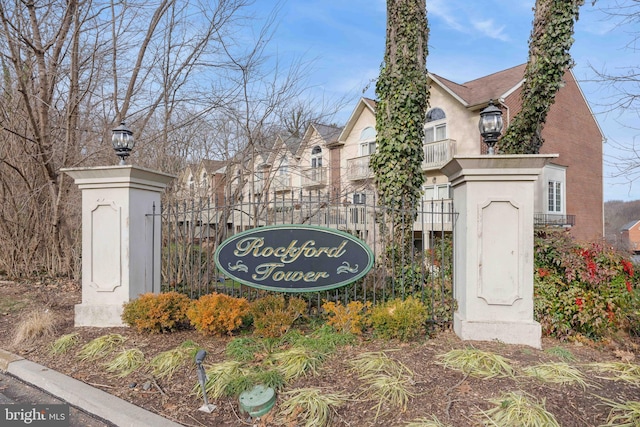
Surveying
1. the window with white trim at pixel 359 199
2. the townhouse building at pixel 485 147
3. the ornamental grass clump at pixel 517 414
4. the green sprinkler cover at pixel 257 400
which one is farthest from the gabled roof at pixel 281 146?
the ornamental grass clump at pixel 517 414

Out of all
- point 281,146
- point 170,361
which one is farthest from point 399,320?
point 281,146

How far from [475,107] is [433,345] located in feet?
46.1

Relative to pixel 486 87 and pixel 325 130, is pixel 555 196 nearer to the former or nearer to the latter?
pixel 486 87

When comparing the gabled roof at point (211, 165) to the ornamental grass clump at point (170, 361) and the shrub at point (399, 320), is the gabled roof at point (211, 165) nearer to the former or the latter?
the ornamental grass clump at point (170, 361)

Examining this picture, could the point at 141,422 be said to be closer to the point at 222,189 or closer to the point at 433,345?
the point at 433,345

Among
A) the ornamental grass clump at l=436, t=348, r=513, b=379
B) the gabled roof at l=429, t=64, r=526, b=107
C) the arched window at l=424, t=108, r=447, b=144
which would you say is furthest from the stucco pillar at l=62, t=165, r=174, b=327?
the arched window at l=424, t=108, r=447, b=144

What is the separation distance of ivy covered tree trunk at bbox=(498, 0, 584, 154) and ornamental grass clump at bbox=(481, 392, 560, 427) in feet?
19.1

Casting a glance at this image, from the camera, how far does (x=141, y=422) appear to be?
296 cm

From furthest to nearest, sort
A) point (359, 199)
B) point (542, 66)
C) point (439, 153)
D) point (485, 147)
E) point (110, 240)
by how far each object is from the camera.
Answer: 1. point (439, 153)
2. point (485, 147)
3. point (359, 199)
4. point (542, 66)
5. point (110, 240)

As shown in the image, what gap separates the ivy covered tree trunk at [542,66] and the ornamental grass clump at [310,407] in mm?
6420

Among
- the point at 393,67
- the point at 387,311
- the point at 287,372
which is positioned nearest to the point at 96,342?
the point at 287,372

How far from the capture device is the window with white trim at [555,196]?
18.2m

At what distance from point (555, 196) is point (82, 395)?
20.2 meters

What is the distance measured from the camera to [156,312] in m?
4.74
